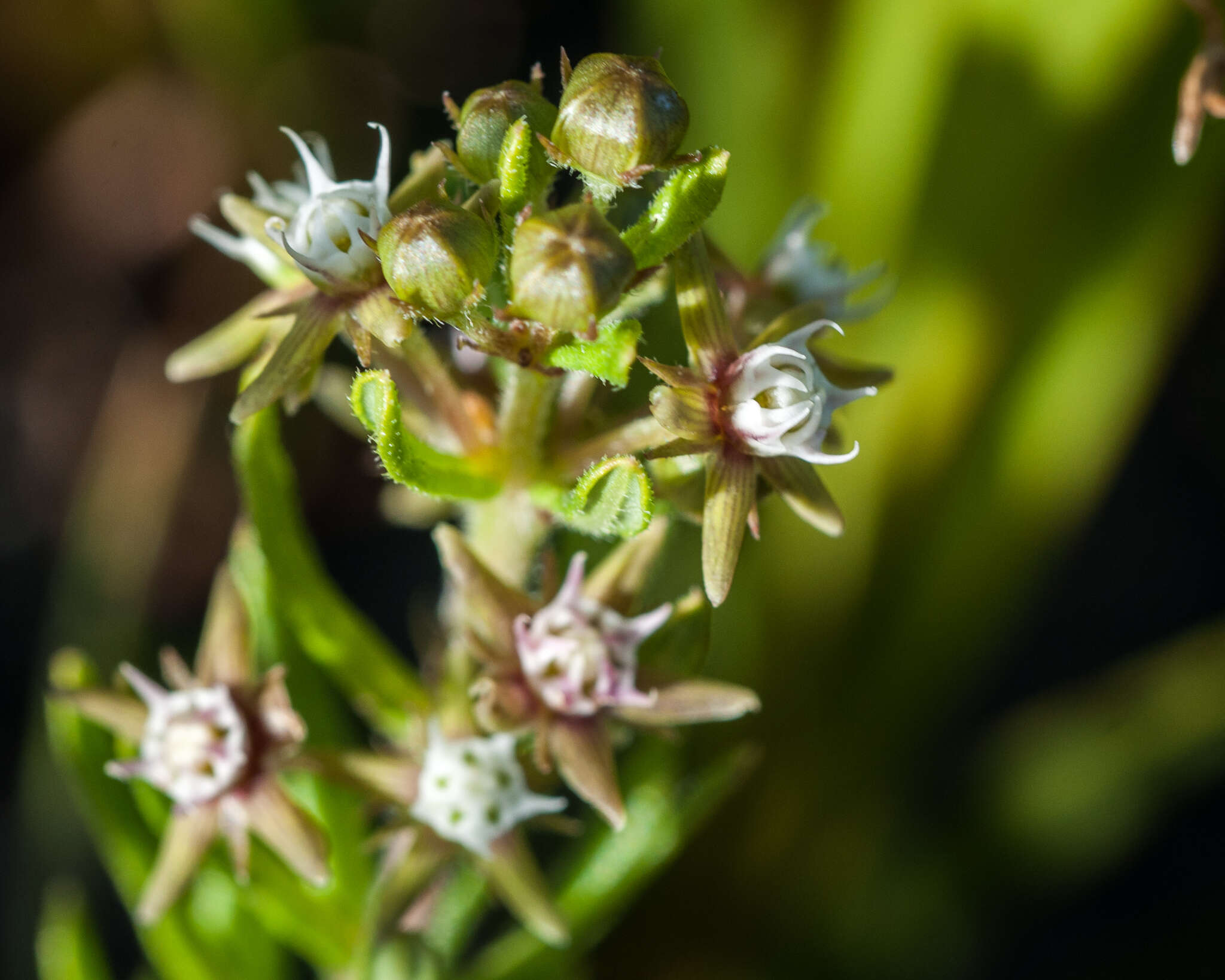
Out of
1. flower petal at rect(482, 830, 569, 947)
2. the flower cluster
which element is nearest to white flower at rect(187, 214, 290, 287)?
the flower cluster

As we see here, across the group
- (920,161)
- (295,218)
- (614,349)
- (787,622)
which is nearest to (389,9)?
(920,161)

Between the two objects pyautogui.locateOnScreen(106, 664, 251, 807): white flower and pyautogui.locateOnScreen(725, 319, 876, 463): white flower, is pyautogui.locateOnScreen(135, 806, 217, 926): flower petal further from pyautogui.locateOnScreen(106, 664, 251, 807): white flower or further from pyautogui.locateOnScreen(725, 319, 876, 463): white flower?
pyautogui.locateOnScreen(725, 319, 876, 463): white flower

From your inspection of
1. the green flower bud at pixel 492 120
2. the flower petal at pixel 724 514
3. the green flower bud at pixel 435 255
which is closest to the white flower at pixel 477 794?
the flower petal at pixel 724 514

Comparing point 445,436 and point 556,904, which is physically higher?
point 445,436

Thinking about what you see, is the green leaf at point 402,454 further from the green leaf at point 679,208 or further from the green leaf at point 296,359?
the green leaf at point 679,208

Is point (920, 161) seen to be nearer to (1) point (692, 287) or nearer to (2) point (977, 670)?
(2) point (977, 670)

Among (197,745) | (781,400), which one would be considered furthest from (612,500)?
(197,745)
